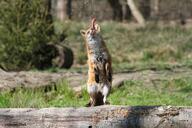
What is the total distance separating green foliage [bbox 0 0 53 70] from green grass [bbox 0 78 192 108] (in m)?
3.55

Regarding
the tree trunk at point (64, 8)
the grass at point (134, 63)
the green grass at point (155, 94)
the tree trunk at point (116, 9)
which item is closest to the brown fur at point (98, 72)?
the grass at point (134, 63)

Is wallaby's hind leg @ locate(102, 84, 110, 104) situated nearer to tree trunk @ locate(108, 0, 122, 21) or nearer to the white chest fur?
the white chest fur

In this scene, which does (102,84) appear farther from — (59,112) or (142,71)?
(142,71)

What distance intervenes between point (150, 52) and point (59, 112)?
1270cm

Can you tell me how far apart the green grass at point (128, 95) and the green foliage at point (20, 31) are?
3.55 m

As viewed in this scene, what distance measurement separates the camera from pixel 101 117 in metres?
5.88

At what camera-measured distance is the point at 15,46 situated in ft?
47.9

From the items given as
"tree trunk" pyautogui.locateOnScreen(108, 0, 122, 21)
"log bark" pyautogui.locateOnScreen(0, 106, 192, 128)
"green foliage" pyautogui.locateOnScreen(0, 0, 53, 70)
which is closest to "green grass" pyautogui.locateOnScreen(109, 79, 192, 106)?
"green foliage" pyautogui.locateOnScreen(0, 0, 53, 70)

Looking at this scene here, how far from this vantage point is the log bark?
5734mm

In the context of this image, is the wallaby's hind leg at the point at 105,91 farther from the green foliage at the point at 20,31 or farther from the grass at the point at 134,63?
the green foliage at the point at 20,31

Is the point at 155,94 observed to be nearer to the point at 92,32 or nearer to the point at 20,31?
the point at 20,31

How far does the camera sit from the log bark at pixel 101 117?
5.73 m

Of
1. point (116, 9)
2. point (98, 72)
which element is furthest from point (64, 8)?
point (98, 72)

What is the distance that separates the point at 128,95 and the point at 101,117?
17.3 ft
